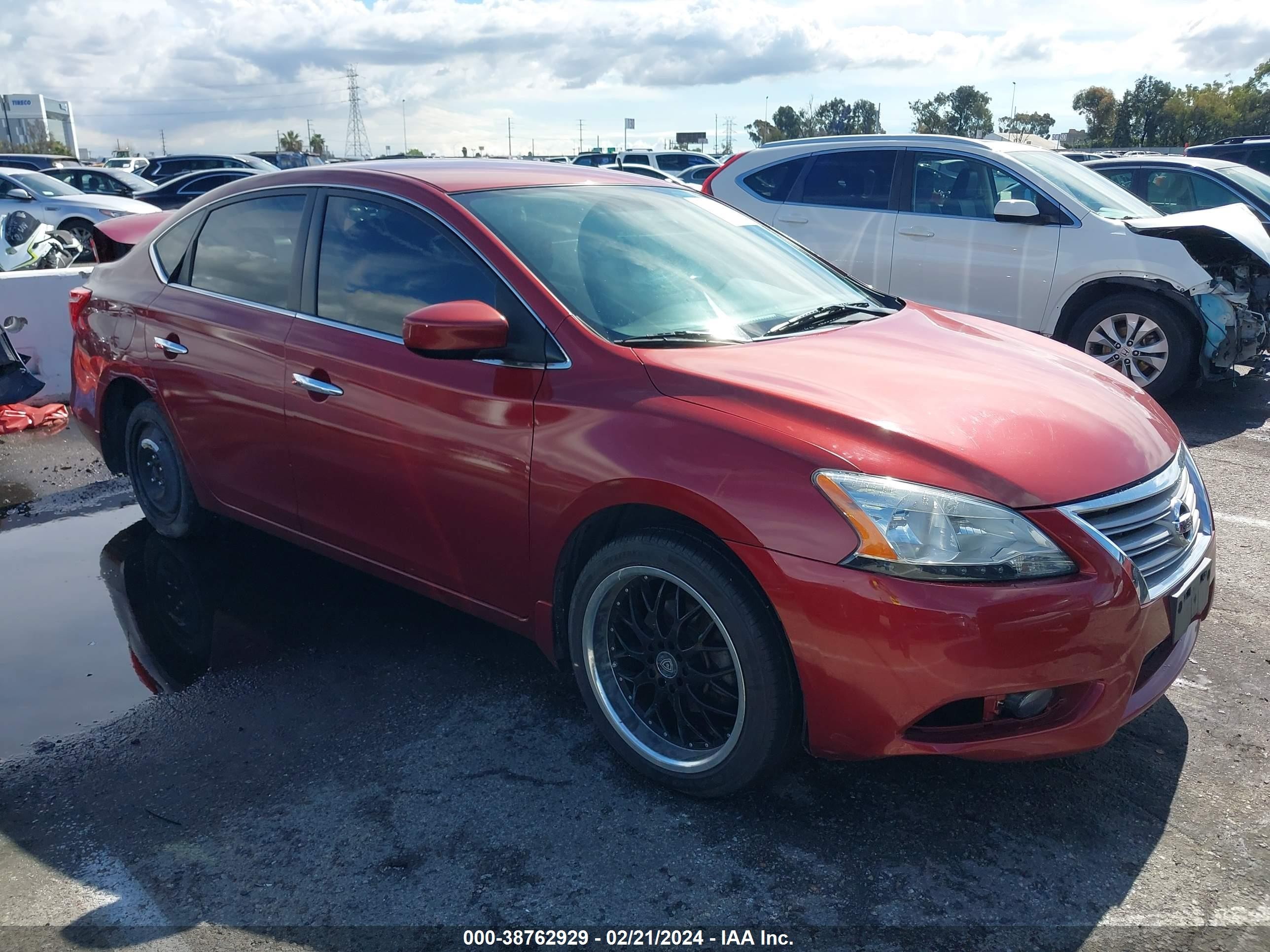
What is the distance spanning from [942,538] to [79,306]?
4.45 meters

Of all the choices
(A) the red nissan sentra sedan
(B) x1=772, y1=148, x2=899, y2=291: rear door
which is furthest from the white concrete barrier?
(B) x1=772, y1=148, x2=899, y2=291: rear door

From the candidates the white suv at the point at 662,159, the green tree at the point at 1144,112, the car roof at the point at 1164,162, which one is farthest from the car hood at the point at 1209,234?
the green tree at the point at 1144,112

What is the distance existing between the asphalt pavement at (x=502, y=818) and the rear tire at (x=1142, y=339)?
12.1ft

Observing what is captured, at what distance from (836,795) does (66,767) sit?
7.56 ft

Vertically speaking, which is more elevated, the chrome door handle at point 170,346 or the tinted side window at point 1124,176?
the tinted side window at point 1124,176

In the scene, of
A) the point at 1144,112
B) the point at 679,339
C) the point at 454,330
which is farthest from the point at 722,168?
the point at 1144,112

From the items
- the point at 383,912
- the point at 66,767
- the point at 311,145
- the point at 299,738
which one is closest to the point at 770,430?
the point at 383,912

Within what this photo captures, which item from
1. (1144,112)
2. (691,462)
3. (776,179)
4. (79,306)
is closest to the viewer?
(691,462)

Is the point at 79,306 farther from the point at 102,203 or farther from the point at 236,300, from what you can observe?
the point at 102,203

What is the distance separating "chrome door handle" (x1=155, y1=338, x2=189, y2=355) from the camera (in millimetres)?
4293

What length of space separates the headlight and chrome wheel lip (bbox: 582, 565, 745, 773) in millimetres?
473

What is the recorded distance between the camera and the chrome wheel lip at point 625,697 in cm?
271

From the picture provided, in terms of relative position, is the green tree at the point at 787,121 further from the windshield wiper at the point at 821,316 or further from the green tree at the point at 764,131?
the windshield wiper at the point at 821,316

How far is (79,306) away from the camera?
508 centimetres
